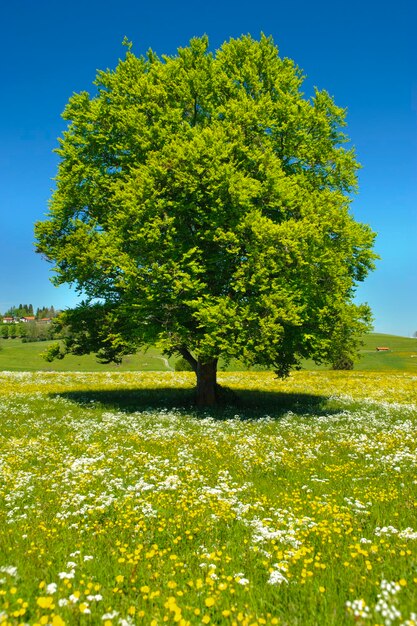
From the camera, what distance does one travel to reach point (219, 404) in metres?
25.0

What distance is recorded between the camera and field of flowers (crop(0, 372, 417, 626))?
5.32 metres

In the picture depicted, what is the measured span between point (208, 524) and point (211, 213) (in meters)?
15.3

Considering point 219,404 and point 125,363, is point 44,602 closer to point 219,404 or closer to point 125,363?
point 219,404

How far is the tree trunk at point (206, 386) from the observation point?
24.9 m

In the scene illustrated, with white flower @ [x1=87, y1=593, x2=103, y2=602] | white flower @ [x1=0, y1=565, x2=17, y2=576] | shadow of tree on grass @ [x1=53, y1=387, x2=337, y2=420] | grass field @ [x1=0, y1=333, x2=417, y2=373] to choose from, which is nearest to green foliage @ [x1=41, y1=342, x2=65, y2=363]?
shadow of tree on grass @ [x1=53, y1=387, x2=337, y2=420]

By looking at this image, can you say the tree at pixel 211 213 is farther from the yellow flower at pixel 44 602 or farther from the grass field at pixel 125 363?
the grass field at pixel 125 363

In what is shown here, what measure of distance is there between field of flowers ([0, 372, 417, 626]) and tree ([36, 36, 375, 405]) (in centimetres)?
543

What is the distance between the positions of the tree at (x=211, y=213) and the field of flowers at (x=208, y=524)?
5.43 meters

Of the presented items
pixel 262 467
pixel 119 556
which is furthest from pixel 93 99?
pixel 119 556

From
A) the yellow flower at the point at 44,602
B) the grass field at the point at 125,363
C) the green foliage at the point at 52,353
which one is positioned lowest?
the grass field at the point at 125,363

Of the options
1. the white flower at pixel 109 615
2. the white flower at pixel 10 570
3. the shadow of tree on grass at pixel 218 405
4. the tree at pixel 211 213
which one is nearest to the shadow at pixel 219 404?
the shadow of tree on grass at pixel 218 405

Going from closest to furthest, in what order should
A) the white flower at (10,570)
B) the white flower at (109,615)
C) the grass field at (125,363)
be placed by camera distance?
the white flower at (109,615) → the white flower at (10,570) → the grass field at (125,363)

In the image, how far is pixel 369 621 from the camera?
4.84 metres

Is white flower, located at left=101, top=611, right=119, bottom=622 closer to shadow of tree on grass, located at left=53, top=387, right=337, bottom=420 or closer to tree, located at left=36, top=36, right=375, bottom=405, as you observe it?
tree, located at left=36, top=36, right=375, bottom=405
